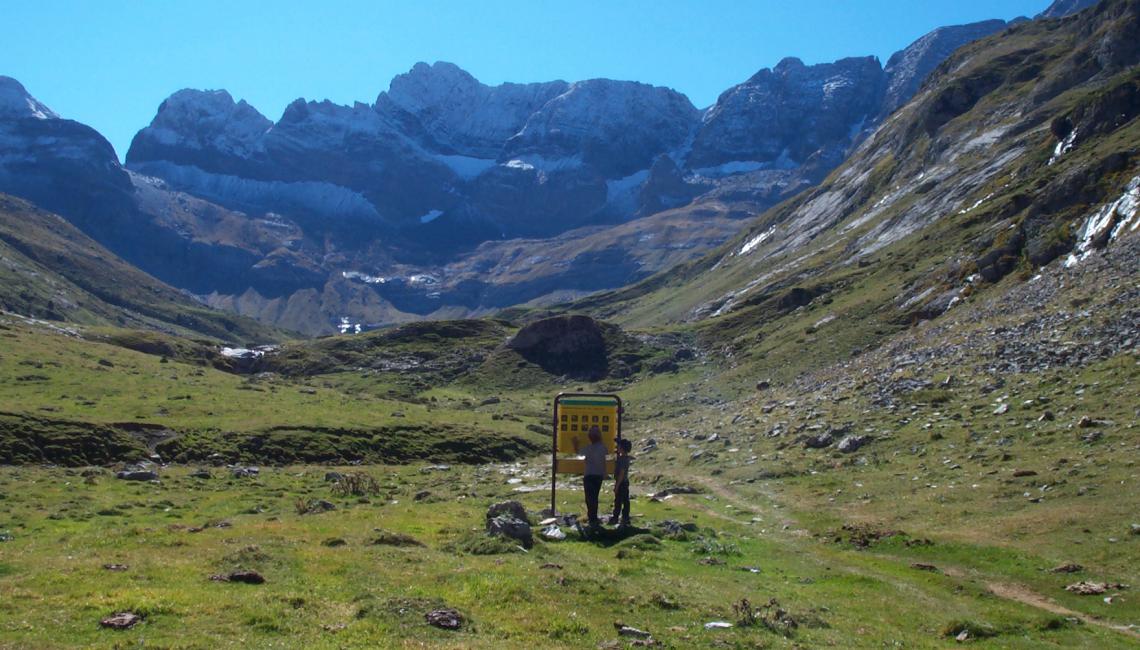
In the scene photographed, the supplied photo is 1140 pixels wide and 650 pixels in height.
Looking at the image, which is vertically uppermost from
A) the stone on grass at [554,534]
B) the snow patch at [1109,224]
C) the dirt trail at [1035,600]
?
the snow patch at [1109,224]

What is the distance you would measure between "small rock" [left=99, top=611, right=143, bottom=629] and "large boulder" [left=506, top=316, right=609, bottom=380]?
12449cm

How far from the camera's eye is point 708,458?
55.5m

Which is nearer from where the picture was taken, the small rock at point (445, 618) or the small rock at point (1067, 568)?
the small rock at point (445, 618)

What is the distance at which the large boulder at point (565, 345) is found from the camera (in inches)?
5669

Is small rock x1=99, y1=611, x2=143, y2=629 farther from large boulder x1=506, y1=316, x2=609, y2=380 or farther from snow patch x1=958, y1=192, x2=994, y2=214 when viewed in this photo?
snow patch x1=958, y1=192, x2=994, y2=214

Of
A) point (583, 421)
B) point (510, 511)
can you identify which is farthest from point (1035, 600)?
point (583, 421)

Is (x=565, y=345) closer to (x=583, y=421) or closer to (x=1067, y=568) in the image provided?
(x=583, y=421)

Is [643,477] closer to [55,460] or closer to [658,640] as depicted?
[55,460]

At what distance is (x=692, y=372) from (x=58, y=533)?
99.7 metres

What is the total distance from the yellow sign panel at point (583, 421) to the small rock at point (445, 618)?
56.5ft

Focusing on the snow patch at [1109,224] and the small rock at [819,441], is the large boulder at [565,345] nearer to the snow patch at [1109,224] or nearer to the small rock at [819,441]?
the snow patch at [1109,224]

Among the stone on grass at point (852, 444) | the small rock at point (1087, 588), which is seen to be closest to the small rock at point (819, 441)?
the stone on grass at point (852, 444)

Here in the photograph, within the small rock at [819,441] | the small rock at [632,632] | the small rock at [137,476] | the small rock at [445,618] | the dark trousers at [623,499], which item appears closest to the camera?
the small rock at [445,618]

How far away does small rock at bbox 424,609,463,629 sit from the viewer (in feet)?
56.2
